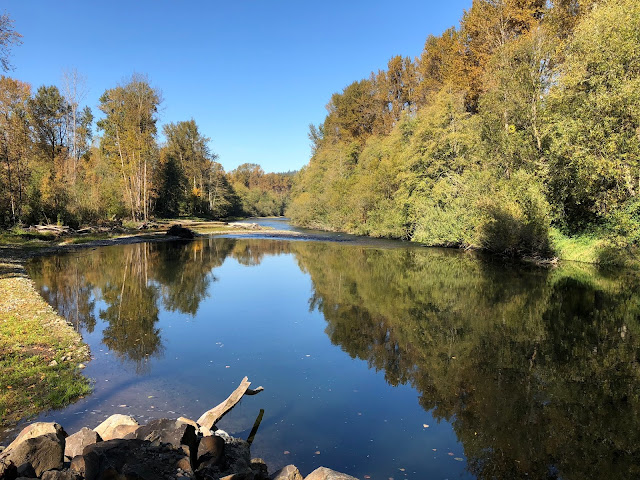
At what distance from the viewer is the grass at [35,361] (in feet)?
19.7

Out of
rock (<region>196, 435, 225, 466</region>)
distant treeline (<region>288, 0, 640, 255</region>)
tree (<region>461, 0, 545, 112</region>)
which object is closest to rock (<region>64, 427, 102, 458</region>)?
rock (<region>196, 435, 225, 466</region>)

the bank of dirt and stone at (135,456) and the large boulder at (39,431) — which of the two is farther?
the large boulder at (39,431)

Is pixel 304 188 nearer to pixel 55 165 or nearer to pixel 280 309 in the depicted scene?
pixel 55 165

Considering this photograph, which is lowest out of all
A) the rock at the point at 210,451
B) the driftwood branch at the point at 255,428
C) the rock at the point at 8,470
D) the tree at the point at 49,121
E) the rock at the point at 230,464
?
the driftwood branch at the point at 255,428

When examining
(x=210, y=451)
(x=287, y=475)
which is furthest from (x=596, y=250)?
(x=210, y=451)

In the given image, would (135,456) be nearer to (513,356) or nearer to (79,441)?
(79,441)

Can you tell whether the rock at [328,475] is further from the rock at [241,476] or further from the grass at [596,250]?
the grass at [596,250]

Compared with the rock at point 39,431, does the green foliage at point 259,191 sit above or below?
above

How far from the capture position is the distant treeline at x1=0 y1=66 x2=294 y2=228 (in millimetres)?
30125

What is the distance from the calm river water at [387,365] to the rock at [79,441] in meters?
1.39

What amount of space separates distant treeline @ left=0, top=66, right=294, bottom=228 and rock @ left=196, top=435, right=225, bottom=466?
107ft

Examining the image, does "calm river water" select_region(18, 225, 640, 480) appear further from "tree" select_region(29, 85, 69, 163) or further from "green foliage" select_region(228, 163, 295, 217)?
"green foliage" select_region(228, 163, 295, 217)

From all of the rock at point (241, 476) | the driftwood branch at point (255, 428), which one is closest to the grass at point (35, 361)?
the driftwood branch at point (255, 428)

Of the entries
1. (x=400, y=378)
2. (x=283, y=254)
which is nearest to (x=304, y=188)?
(x=283, y=254)
